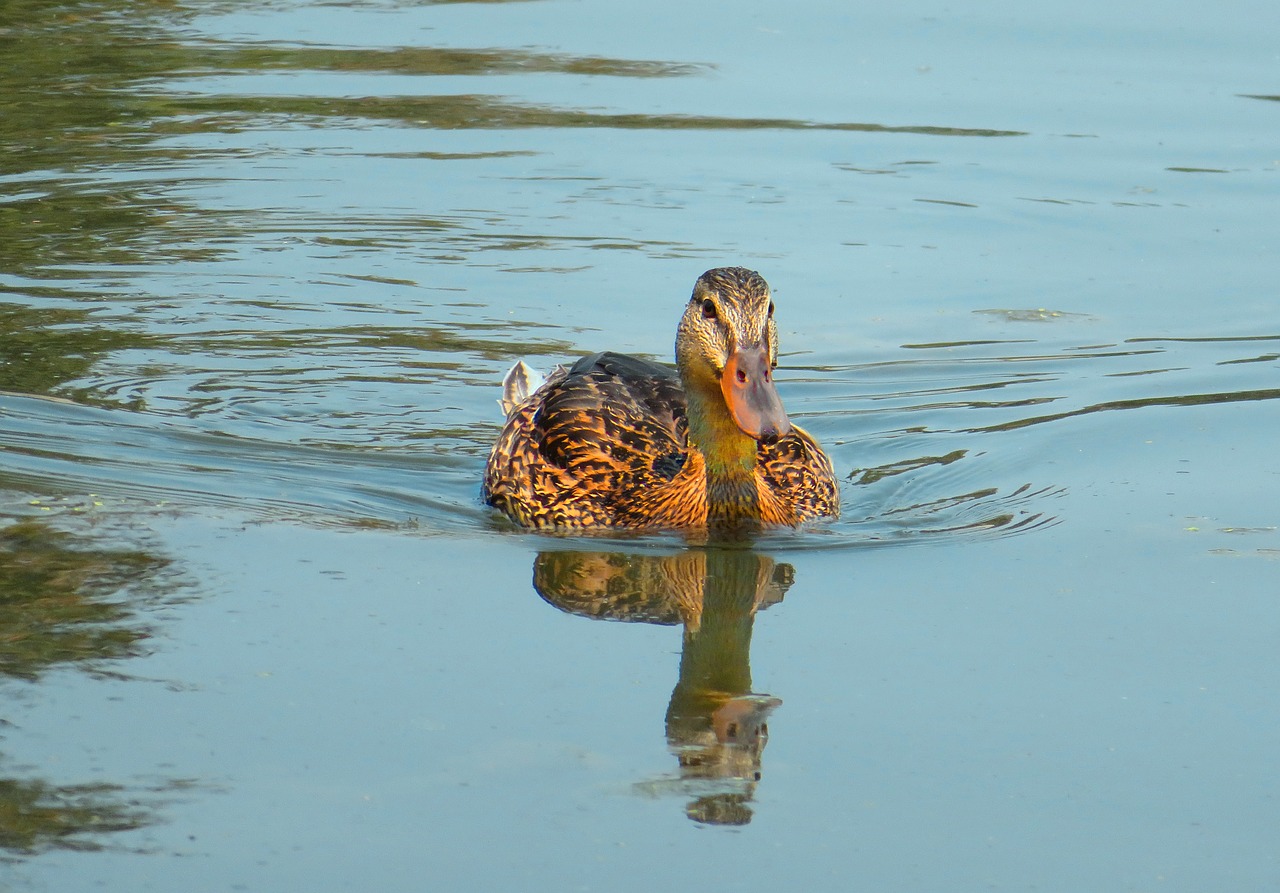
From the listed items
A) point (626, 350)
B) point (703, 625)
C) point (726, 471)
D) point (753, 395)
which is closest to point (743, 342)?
point (753, 395)

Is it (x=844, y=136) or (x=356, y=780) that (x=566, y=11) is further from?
(x=356, y=780)

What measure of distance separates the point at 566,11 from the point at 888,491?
946cm

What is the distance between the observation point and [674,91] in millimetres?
15211

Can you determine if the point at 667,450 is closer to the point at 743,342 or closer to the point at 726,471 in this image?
the point at 726,471

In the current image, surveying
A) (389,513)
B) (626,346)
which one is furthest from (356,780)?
(626,346)

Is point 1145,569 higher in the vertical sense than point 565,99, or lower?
lower

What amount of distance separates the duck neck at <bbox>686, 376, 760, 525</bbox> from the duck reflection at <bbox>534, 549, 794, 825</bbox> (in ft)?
0.69

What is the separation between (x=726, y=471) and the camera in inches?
332

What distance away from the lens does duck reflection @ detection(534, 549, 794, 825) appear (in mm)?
5852

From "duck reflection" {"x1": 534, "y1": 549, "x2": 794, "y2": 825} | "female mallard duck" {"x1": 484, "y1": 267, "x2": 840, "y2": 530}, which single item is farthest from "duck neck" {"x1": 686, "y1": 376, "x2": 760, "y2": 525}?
"duck reflection" {"x1": 534, "y1": 549, "x2": 794, "y2": 825}

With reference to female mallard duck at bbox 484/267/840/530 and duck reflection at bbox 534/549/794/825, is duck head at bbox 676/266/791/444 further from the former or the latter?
duck reflection at bbox 534/549/794/825

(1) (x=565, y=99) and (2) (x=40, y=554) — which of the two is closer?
(2) (x=40, y=554)

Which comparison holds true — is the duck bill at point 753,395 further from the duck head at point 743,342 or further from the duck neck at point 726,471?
the duck neck at point 726,471

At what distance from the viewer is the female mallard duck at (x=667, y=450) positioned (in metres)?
7.96
